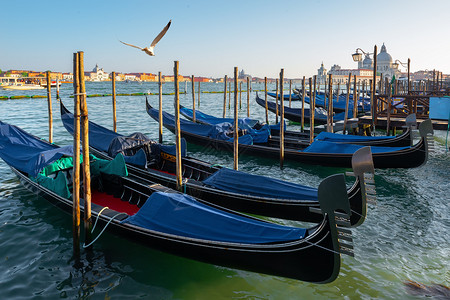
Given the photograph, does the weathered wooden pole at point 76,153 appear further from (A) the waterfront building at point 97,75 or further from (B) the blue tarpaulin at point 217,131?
(A) the waterfront building at point 97,75

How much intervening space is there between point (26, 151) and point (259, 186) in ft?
16.0

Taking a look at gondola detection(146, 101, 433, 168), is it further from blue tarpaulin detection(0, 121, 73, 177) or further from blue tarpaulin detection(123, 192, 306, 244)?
blue tarpaulin detection(0, 121, 73, 177)

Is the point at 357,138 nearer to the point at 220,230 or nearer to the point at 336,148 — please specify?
the point at 336,148

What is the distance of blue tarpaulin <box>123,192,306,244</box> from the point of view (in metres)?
3.75

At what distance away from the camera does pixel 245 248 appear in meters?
3.73

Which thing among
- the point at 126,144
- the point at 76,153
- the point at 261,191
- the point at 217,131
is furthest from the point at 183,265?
the point at 217,131

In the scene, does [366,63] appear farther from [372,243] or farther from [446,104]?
[372,243]

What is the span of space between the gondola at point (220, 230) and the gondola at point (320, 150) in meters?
Answer: 4.03

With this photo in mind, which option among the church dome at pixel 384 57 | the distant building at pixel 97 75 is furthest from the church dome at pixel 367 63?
the distant building at pixel 97 75

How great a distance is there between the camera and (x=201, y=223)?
4191mm

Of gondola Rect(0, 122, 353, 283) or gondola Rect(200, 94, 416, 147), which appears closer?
gondola Rect(0, 122, 353, 283)

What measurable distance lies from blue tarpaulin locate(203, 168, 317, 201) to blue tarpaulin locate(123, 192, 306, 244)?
132 centimetres

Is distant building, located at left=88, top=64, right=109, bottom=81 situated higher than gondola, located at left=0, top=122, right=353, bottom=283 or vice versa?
distant building, located at left=88, top=64, right=109, bottom=81

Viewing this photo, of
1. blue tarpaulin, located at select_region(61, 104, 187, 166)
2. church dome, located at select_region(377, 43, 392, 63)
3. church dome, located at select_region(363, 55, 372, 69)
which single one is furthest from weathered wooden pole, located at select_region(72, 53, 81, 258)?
church dome, located at select_region(363, 55, 372, 69)
